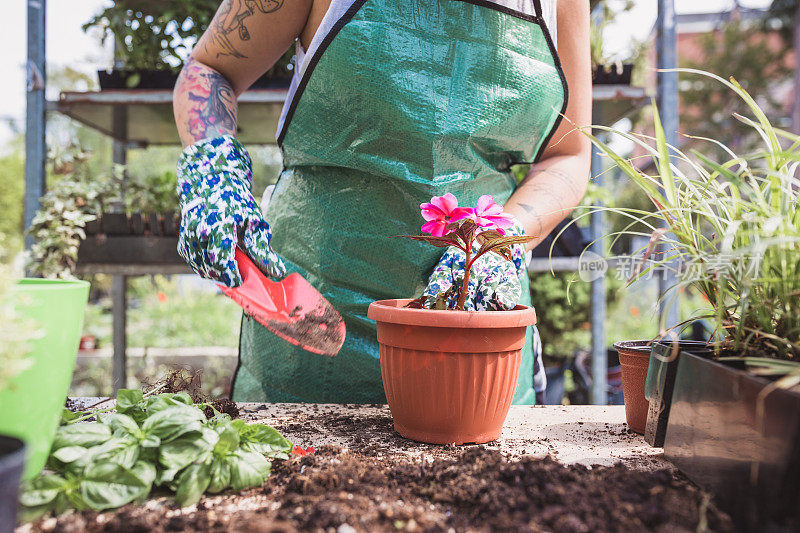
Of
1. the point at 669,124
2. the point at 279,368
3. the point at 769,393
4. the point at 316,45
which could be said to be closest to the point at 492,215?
the point at 769,393

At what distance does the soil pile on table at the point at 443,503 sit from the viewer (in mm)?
428

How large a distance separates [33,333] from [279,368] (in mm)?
733

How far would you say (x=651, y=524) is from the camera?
0.42m

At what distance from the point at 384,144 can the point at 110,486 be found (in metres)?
0.69

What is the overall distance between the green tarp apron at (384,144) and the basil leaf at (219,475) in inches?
21.5

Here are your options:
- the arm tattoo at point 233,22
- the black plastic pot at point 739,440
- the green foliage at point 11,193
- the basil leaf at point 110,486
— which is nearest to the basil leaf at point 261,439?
the basil leaf at point 110,486

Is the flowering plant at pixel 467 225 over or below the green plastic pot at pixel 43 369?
over

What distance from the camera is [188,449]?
0.52 m

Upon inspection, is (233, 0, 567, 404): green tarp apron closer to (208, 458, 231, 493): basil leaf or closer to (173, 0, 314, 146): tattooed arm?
(173, 0, 314, 146): tattooed arm

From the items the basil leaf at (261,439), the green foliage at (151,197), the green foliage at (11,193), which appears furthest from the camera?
the green foliage at (11,193)

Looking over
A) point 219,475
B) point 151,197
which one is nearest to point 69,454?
point 219,475

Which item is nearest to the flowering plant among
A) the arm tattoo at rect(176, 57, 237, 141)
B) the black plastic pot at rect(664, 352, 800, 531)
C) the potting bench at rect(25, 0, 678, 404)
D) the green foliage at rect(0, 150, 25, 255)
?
the black plastic pot at rect(664, 352, 800, 531)

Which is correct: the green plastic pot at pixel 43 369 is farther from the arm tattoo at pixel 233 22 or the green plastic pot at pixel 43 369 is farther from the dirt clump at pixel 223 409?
the arm tattoo at pixel 233 22

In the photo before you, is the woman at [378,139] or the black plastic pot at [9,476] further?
the woman at [378,139]
